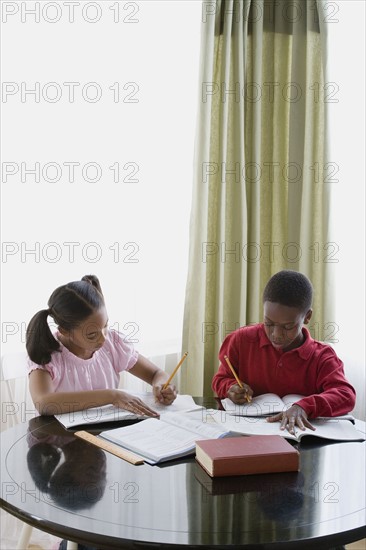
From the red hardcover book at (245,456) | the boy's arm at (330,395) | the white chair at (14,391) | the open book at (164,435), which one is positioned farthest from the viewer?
the white chair at (14,391)

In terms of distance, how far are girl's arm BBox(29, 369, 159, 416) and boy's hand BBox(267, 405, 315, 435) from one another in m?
0.34

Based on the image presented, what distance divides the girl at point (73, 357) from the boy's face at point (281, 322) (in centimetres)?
35

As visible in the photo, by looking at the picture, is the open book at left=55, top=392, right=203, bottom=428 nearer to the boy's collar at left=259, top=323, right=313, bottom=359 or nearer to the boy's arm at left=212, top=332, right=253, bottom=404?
the boy's arm at left=212, top=332, right=253, bottom=404

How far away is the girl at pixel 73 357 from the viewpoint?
1988 millimetres

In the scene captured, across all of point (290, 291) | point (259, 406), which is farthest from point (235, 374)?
point (290, 291)

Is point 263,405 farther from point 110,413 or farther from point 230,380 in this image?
point 110,413

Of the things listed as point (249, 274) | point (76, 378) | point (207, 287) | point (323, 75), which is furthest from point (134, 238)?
point (323, 75)

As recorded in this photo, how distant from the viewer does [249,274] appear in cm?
323

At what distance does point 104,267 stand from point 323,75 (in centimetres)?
134

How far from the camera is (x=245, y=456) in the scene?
5.06 ft

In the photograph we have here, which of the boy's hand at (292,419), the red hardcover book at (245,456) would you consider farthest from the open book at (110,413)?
the red hardcover book at (245,456)

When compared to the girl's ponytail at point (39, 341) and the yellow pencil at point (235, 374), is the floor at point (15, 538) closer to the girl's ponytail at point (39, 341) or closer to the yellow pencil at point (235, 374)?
the girl's ponytail at point (39, 341)

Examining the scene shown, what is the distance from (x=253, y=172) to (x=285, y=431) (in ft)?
5.37

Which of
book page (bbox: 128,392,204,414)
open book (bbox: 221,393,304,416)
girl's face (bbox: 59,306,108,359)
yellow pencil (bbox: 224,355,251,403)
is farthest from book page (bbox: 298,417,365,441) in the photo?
girl's face (bbox: 59,306,108,359)
